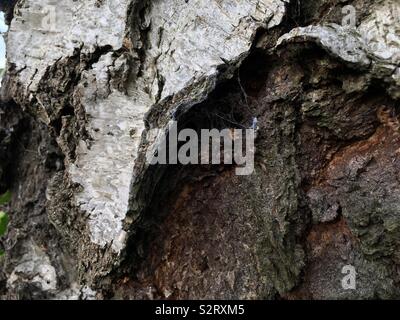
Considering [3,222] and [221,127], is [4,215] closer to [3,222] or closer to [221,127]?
[3,222]

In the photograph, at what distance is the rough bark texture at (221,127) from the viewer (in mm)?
2734

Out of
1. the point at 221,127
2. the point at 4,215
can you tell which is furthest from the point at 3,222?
the point at 221,127

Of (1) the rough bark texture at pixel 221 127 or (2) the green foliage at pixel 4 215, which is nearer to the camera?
(1) the rough bark texture at pixel 221 127

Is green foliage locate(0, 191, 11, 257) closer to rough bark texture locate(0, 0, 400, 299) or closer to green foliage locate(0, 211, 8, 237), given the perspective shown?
green foliage locate(0, 211, 8, 237)

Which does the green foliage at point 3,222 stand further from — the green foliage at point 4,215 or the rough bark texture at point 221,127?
the rough bark texture at point 221,127

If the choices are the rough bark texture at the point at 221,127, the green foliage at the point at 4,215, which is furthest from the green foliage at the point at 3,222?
the rough bark texture at the point at 221,127

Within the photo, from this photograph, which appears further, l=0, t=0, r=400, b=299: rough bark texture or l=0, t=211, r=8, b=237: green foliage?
l=0, t=211, r=8, b=237: green foliage

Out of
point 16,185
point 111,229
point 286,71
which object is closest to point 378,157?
point 286,71

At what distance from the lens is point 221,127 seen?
3.08m

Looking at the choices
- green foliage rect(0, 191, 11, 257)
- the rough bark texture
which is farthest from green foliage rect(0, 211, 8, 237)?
the rough bark texture

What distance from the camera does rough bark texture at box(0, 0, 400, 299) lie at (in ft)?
8.97
